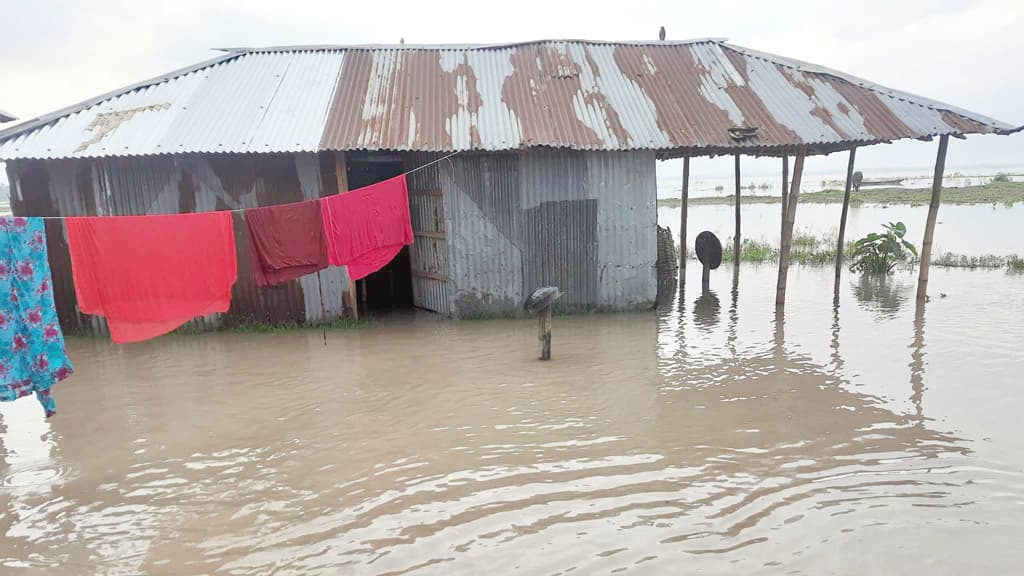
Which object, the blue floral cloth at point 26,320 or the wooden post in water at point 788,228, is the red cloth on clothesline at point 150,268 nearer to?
the blue floral cloth at point 26,320

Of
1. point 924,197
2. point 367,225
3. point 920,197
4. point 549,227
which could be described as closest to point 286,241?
point 367,225

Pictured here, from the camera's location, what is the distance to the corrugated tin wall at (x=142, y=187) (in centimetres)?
891

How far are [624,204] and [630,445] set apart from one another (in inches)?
213

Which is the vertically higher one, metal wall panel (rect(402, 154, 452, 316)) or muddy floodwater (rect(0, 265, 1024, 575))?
metal wall panel (rect(402, 154, 452, 316))

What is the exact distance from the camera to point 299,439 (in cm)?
530

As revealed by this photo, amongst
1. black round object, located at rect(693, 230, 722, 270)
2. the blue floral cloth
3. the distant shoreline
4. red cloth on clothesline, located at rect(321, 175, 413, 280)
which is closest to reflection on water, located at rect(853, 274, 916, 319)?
black round object, located at rect(693, 230, 722, 270)

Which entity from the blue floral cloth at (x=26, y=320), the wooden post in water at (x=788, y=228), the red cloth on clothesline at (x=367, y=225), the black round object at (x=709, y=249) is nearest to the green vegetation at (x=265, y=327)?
the red cloth on clothesline at (x=367, y=225)

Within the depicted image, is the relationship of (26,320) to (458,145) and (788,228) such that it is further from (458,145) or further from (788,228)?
(788,228)

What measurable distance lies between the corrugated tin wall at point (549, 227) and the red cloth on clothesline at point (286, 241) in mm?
2437

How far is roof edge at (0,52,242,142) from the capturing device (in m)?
8.84

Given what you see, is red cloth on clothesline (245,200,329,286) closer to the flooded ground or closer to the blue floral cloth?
the blue floral cloth

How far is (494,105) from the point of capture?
9.68 m

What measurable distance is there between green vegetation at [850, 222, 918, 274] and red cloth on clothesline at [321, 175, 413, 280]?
403 inches

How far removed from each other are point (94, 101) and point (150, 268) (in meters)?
5.18
